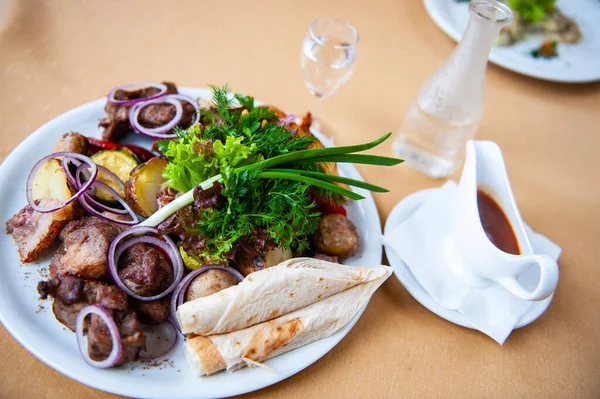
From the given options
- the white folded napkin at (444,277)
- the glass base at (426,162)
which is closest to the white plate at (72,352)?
the white folded napkin at (444,277)

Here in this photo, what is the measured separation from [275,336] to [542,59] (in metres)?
2.93

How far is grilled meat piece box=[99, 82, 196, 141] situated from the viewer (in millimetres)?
2225

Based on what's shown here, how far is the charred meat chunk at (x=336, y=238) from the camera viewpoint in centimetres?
200

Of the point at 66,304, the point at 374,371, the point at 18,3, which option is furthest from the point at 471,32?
the point at 18,3

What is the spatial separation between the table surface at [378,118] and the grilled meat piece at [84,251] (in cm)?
35

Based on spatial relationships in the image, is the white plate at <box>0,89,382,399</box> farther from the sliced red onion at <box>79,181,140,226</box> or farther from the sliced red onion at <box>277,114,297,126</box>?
the sliced red onion at <box>277,114,297,126</box>

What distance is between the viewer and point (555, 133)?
3.12 m

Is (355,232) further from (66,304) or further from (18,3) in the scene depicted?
(18,3)

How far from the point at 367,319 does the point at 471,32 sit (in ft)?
4.85

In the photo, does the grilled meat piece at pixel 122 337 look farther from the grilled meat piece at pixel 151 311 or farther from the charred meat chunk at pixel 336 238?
the charred meat chunk at pixel 336 238

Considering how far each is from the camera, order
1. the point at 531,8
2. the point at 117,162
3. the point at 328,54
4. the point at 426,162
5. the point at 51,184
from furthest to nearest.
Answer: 1. the point at 531,8
2. the point at 426,162
3. the point at 328,54
4. the point at 117,162
5. the point at 51,184

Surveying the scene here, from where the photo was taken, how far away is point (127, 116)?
7.27 ft

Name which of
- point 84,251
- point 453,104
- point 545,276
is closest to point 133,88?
point 84,251

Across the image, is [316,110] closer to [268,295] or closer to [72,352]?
[268,295]
